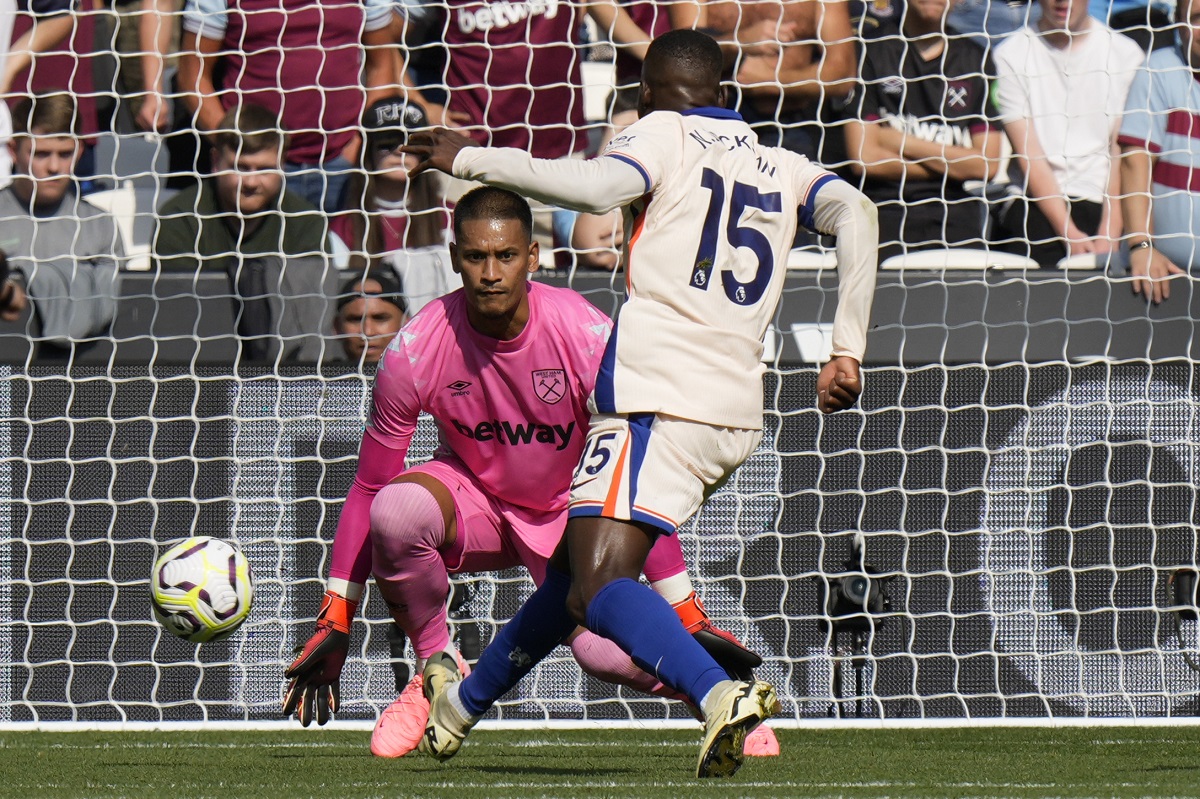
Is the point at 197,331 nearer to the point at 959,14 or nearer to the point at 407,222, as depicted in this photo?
the point at 407,222

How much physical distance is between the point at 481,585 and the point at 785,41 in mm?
2798

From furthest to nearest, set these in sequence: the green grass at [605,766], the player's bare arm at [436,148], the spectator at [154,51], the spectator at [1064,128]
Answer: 1. the spectator at [154,51]
2. the spectator at [1064,128]
3. the green grass at [605,766]
4. the player's bare arm at [436,148]

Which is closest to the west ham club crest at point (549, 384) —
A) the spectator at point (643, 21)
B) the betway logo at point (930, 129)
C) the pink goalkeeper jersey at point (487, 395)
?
the pink goalkeeper jersey at point (487, 395)

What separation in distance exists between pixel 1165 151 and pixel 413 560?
13.1 ft

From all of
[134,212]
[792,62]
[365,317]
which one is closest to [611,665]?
[365,317]

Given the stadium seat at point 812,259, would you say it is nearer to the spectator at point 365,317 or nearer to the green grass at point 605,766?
the spectator at point 365,317

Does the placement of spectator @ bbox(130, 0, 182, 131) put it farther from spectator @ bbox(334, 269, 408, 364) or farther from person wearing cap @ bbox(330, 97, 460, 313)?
spectator @ bbox(334, 269, 408, 364)

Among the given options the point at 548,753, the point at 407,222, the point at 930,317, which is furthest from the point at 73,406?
the point at 930,317

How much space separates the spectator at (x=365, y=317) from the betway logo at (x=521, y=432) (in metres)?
1.82

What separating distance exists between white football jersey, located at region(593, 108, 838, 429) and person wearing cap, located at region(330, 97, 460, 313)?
3.00 metres

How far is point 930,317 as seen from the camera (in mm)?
6207

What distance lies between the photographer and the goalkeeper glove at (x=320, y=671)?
4230 millimetres

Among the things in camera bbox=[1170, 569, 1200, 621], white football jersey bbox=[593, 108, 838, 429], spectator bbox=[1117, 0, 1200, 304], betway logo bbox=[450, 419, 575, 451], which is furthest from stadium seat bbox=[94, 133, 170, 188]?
camera bbox=[1170, 569, 1200, 621]

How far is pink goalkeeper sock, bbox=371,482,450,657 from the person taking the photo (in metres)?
4.27
